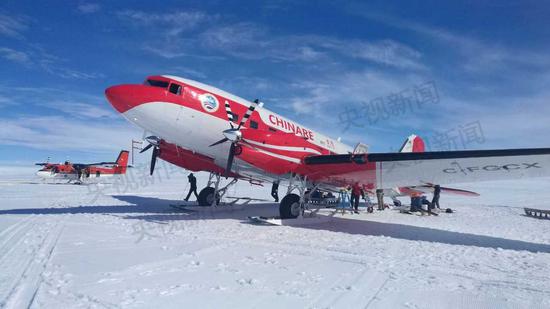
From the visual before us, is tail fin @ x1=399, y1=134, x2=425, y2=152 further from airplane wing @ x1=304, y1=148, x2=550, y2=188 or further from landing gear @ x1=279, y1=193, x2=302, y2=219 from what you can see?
landing gear @ x1=279, y1=193, x2=302, y2=219

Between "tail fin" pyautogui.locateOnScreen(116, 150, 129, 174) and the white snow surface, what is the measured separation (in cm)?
3460

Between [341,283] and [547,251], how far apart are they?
669 centimetres

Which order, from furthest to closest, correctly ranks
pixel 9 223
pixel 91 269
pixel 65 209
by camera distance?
pixel 65 209
pixel 9 223
pixel 91 269

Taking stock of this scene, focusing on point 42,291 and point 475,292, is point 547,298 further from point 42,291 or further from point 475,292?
point 42,291

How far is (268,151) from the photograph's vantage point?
463 inches

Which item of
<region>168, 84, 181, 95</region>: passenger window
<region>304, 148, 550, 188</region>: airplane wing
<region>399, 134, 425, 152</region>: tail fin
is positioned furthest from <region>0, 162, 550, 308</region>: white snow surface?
<region>399, 134, 425, 152</region>: tail fin

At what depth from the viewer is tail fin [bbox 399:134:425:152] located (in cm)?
2076

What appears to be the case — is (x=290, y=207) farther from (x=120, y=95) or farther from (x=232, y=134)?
(x=120, y=95)

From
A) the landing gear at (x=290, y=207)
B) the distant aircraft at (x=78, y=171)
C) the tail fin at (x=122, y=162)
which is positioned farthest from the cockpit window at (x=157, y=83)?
the tail fin at (x=122, y=162)

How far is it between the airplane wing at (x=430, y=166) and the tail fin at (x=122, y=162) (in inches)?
1482

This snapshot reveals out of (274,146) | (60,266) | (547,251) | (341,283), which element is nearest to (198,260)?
(60,266)

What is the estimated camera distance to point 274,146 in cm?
1186

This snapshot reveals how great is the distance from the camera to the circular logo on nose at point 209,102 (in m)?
11.4

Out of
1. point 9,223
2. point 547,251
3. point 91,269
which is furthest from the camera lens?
point 9,223
